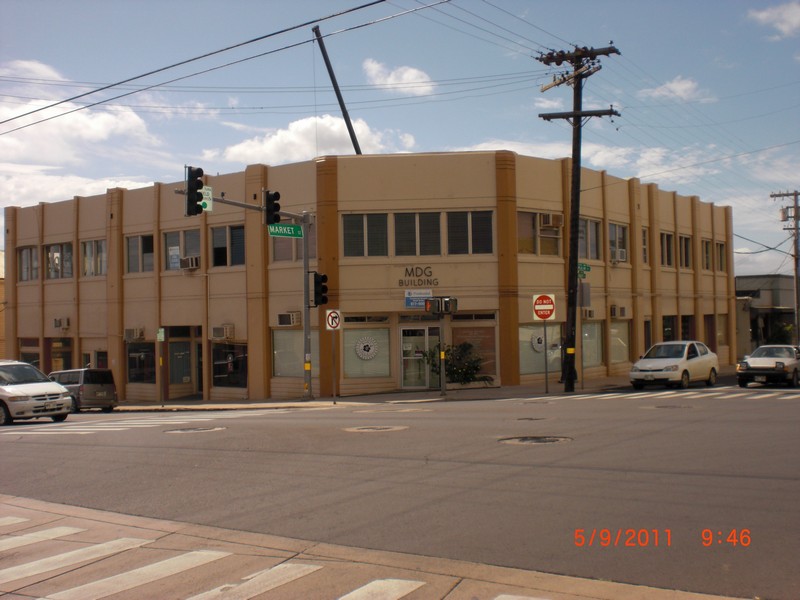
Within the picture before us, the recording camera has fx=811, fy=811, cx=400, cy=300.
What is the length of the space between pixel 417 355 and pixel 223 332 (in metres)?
8.15

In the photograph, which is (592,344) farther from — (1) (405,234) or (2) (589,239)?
(1) (405,234)

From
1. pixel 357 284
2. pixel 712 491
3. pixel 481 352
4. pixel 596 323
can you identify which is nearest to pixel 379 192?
pixel 357 284

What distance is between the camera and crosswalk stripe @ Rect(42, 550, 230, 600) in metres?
6.91

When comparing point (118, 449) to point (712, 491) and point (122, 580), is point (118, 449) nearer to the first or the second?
point (122, 580)

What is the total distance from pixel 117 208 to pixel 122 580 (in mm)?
31892

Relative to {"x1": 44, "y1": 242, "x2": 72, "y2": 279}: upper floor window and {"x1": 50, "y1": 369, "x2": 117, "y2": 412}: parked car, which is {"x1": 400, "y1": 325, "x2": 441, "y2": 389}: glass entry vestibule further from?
{"x1": 44, "y1": 242, "x2": 72, "y2": 279}: upper floor window

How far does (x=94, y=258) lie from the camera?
38.3 meters

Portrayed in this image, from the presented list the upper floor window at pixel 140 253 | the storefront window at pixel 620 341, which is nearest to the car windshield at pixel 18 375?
the upper floor window at pixel 140 253

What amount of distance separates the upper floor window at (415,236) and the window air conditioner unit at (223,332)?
25.1 ft

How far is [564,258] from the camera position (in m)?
32.3

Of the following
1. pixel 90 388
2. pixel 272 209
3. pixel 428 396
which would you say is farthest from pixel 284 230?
pixel 90 388

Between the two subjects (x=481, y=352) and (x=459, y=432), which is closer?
(x=459, y=432)

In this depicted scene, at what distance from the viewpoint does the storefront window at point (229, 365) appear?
3266cm

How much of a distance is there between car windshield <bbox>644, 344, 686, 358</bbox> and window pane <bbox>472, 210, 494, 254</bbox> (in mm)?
6880
